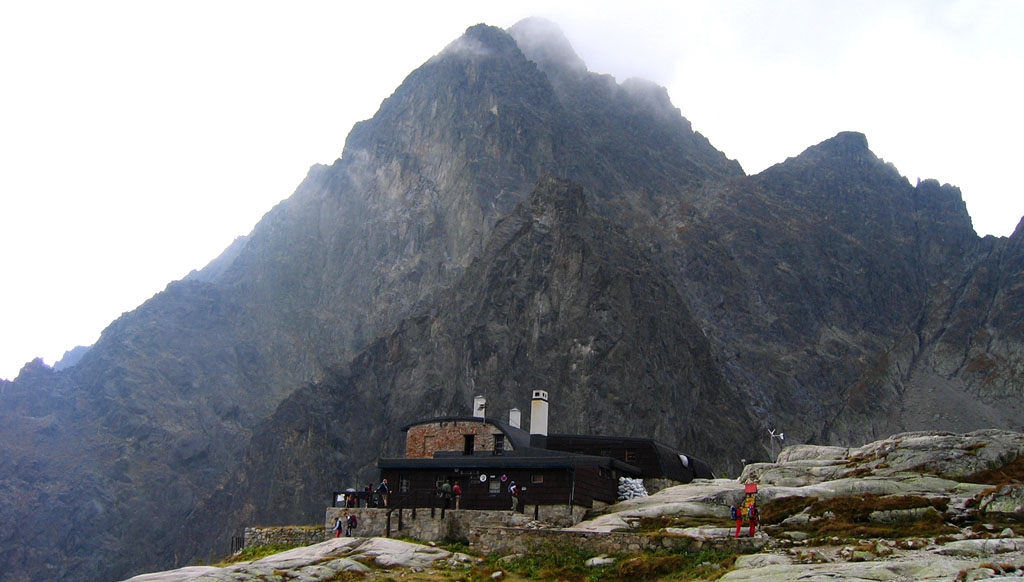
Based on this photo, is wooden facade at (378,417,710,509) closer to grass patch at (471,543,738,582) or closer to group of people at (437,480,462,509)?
group of people at (437,480,462,509)

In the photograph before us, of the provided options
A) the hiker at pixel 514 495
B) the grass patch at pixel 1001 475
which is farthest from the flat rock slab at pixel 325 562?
the grass patch at pixel 1001 475

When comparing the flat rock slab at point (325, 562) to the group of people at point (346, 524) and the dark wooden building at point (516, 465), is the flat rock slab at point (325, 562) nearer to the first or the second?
the group of people at point (346, 524)

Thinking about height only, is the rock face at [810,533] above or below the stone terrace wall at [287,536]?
above

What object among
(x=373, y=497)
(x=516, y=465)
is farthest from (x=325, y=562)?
(x=373, y=497)

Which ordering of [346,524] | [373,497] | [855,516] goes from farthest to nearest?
[373,497], [346,524], [855,516]

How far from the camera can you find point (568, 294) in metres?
168

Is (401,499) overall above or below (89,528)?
above

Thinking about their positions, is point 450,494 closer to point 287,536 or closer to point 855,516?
point 287,536

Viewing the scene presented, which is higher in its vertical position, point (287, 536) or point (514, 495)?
point (514, 495)


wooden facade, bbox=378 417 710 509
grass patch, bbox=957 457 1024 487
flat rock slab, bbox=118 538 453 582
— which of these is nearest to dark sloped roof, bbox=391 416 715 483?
wooden facade, bbox=378 417 710 509

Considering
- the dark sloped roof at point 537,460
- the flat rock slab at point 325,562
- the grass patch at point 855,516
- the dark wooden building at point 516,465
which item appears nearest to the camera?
the flat rock slab at point 325,562

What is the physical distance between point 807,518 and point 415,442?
29.3 metres

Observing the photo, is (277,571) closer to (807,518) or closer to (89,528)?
(807,518)

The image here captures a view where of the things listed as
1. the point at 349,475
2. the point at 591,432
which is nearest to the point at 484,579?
the point at 591,432
